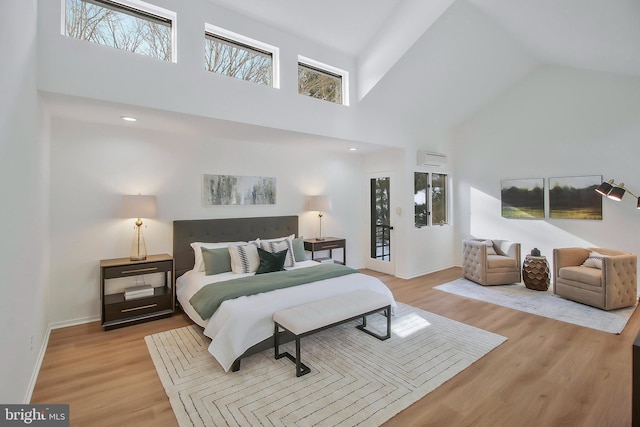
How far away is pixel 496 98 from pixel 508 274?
3.45 meters

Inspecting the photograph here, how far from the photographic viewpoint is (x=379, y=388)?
2377 millimetres

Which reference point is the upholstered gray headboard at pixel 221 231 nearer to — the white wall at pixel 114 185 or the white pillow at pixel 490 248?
the white wall at pixel 114 185

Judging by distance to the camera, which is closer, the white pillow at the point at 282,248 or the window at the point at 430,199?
the white pillow at the point at 282,248

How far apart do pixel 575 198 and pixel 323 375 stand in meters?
5.19

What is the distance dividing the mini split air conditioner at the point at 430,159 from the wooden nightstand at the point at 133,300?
4697 millimetres

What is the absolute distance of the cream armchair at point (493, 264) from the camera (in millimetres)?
5203

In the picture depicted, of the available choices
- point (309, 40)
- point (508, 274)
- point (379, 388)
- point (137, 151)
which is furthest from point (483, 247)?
point (137, 151)

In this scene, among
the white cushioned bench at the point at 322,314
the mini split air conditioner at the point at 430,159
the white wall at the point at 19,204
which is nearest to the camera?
the white wall at the point at 19,204

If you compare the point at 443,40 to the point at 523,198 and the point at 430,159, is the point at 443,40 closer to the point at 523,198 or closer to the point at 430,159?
the point at 430,159

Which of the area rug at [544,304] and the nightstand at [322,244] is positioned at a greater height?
the nightstand at [322,244]

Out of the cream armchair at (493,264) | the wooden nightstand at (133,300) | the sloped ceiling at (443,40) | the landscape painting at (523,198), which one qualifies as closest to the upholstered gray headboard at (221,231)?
the wooden nightstand at (133,300)

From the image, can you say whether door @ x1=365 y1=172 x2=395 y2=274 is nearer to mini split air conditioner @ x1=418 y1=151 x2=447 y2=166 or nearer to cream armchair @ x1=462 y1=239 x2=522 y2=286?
mini split air conditioner @ x1=418 y1=151 x2=447 y2=166

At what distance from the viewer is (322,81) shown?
4699 millimetres

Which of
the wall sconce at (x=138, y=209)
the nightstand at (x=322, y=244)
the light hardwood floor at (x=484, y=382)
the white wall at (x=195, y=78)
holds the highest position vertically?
the white wall at (x=195, y=78)
